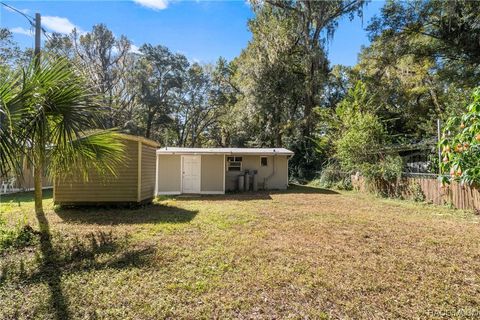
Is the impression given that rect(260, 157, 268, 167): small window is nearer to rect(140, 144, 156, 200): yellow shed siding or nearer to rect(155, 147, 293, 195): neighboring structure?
rect(155, 147, 293, 195): neighboring structure

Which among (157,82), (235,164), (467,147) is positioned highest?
(157,82)

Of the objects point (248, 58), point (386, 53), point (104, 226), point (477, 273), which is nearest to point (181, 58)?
point (248, 58)

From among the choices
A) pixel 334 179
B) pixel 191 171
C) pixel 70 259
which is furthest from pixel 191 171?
pixel 70 259

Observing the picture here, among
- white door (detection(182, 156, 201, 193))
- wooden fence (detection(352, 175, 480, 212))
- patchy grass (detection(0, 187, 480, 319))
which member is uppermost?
white door (detection(182, 156, 201, 193))

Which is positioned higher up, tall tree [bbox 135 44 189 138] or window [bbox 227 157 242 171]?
tall tree [bbox 135 44 189 138]

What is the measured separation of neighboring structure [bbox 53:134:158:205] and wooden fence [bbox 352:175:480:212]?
7.60 meters

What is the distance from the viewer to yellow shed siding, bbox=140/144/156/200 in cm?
827

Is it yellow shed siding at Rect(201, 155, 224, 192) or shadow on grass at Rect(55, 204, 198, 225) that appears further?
yellow shed siding at Rect(201, 155, 224, 192)

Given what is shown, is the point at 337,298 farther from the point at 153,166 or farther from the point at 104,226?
the point at 153,166

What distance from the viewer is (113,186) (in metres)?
7.78

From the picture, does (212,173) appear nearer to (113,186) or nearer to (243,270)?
(113,186)

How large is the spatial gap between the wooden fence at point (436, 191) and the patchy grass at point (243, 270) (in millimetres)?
1491

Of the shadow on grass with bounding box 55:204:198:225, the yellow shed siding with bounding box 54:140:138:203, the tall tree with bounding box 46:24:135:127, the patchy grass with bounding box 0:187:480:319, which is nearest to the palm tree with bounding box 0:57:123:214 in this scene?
the patchy grass with bounding box 0:187:480:319

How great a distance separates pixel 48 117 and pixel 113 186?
3.99m
